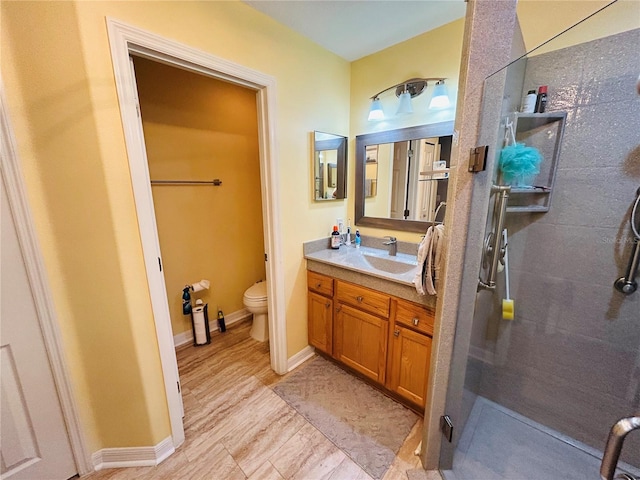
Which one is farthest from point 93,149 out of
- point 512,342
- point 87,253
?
point 512,342

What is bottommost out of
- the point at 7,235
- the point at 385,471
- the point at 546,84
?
the point at 385,471

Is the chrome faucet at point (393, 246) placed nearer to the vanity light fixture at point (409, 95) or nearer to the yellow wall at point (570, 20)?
the vanity light fixture at point (409, 95)

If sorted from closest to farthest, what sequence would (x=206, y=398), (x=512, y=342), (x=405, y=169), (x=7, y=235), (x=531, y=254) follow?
(x=7, y=235)
(x=531, y=254)
(x=512, y=342)
(x=206, y=398)
(x=405, y=169)

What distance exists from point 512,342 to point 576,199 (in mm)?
921

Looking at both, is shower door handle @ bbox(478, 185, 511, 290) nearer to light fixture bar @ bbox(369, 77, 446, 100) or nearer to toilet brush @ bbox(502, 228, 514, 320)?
toilet brush @ bbox(502, 228, 514, 320)

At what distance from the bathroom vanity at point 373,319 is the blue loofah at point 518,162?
771mm

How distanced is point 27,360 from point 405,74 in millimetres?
2758

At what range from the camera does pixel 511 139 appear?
4.28 ft

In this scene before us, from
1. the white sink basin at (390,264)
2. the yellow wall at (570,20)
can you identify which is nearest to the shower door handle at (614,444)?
the white sink basin at (390,264)

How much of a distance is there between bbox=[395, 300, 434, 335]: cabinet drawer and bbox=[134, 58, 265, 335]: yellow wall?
6.10 ft

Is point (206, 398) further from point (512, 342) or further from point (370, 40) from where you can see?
point (370, 40)

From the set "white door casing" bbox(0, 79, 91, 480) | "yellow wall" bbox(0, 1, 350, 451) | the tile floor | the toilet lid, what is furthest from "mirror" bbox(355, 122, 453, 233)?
"white door casing" bbox(0, 79, 91, 480)

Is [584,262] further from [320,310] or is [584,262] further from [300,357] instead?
[300,357]

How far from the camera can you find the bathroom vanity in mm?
1532
